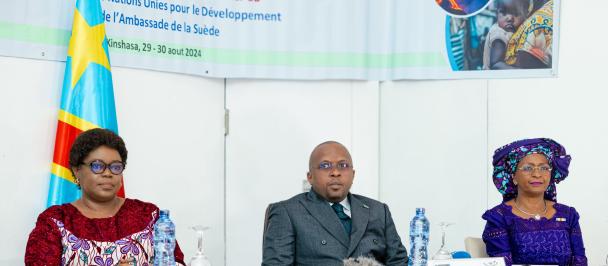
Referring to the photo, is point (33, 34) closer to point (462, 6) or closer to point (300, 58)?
point (300, 58)

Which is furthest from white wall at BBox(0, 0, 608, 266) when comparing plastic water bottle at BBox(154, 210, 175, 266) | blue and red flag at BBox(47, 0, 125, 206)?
plastic water bottle at BBox(154, 210, 175, 266)

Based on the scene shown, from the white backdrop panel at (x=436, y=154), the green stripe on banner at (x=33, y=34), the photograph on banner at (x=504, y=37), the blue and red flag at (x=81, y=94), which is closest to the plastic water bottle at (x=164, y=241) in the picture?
the blue and red flag at (x=81, y=94)

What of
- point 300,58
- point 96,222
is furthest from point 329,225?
point 300,58

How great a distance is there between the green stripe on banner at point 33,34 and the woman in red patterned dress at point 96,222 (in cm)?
94

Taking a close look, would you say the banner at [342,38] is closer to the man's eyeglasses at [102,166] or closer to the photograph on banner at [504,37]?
the photograph on banner at [504,37]

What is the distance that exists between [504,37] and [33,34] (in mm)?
3129

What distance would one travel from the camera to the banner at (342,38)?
222 inches

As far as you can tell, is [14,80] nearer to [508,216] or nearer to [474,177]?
[508,216]

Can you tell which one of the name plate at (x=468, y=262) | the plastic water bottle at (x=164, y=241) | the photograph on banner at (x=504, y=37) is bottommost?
the name plate at (x=468, y=262)

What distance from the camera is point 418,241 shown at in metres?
3.79

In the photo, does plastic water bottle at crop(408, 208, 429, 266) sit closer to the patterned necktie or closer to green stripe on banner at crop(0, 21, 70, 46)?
the patterned necktie

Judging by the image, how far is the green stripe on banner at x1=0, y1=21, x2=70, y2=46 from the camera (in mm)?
4691

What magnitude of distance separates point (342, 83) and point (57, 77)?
88.7 inches

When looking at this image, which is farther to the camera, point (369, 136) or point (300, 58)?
point (369, 136)
